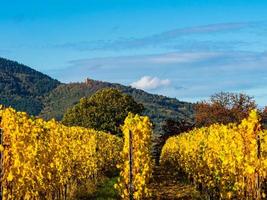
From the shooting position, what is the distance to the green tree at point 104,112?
86875mm

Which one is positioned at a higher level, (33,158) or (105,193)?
(33,158)

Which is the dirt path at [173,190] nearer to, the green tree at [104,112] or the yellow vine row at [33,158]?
the yellow vine row at [33,158]

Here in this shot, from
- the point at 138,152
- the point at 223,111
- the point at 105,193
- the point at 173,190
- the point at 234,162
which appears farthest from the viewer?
the point at 223,111

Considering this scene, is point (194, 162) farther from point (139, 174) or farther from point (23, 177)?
point (23, 177)

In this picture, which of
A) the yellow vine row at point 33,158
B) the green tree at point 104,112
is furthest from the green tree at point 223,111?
the yellow vine row at point 33,158

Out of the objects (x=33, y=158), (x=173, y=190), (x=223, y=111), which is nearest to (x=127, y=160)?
(x=33, y=158)

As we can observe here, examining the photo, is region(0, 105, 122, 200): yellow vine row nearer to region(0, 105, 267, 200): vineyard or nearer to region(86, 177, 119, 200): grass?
region(0, 105, 267, 200): vineyard

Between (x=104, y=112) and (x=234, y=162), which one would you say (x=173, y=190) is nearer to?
(x=234, y=162)

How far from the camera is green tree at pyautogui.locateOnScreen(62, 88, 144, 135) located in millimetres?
86875

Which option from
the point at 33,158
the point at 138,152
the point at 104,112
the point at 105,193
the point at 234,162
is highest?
the point at 104,112

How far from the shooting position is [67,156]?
24203 millimetres

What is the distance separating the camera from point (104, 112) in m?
88.1

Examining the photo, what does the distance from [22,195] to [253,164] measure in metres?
7.48

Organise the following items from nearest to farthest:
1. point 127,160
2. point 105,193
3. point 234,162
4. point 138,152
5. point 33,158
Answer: point 33,158 → point 234,162 → point 138,152 → point 127,160 → point 105,193
